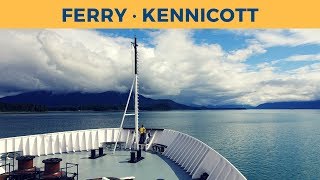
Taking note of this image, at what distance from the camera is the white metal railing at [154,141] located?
1437 centimetres

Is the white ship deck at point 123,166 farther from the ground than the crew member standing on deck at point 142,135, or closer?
closer

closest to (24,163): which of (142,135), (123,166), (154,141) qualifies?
(123,166)

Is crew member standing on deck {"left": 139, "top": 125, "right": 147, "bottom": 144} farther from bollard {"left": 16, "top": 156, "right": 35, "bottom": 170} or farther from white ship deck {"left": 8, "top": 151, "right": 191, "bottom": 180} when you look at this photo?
bollard {"left": 16, "top": 156, "right": 35, "bottom": 170}

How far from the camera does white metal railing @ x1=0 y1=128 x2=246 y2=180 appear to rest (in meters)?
14.4

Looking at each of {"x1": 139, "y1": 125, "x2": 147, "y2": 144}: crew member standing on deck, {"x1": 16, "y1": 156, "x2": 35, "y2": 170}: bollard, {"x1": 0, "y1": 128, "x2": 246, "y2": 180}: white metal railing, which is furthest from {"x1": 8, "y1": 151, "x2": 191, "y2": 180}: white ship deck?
{"x1": 16, "y1": 156, "x2": 35, "y2": 170}: bollard

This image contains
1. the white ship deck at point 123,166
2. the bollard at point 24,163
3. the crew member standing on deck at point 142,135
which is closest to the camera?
the bollard at point 24,163

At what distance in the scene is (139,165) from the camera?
1764cm

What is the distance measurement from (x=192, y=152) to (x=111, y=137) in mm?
9237

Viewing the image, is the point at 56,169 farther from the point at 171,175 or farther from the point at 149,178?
the point at 171,175

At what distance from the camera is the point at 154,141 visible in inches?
929

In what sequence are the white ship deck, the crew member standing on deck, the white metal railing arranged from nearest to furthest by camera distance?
the white metal railing
the white ship deck
the crew member standing on deck

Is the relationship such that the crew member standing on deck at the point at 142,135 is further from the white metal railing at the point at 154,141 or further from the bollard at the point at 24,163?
the bollard at the point at 24,163

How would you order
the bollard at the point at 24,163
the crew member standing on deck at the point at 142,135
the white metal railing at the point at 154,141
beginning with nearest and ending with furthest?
1. the bollard at the point at 24,163
2. the white metal railing at the point at 154,141
3. the crew member standing on deck at the point at 142,135

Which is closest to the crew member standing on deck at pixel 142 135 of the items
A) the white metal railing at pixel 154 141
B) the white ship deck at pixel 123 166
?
the white metal railing at pixel 154 141
